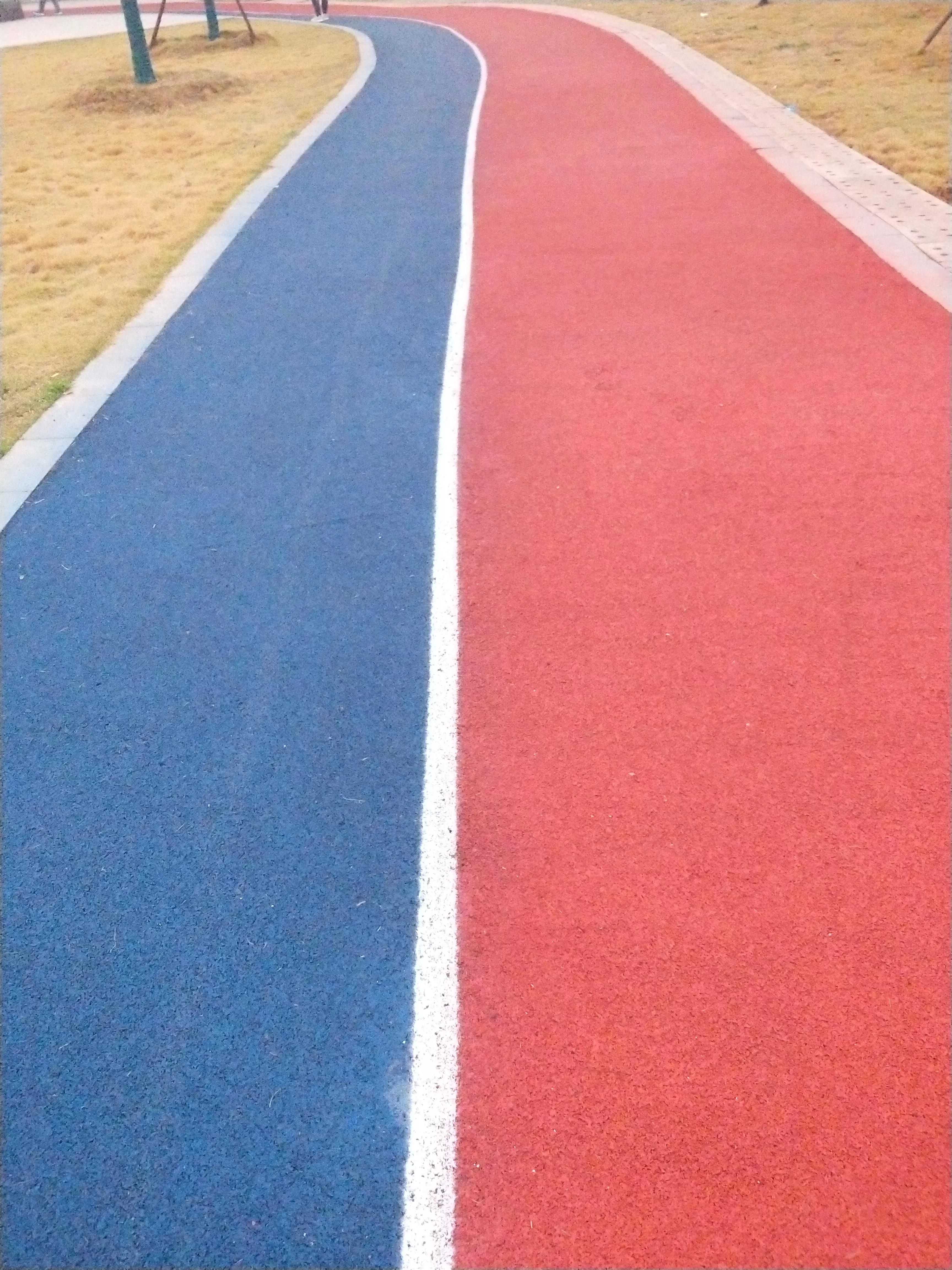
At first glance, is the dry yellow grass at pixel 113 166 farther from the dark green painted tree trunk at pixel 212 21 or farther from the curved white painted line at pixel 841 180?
the curved white painted line at pixel 841 180

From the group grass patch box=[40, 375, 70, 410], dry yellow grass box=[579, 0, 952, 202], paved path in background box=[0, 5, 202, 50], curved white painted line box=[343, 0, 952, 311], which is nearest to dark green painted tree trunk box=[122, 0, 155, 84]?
curved white painted line box=[343, 0, 952, 311]

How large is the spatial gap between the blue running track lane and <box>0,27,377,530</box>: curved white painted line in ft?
0.48

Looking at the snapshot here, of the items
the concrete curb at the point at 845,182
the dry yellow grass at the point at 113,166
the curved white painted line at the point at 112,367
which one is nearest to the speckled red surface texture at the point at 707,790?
the concrete curb at the point at 845,182

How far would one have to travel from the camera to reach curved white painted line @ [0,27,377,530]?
280 inches

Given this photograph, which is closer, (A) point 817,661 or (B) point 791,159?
(A) point 817,661

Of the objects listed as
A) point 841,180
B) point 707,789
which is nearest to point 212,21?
point 841,180

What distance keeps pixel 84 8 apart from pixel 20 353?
44.3 metres

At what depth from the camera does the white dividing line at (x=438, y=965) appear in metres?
3.10

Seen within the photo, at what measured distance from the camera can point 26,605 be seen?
5.84 meters

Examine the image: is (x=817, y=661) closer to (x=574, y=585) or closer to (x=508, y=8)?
(x=574, y=585)

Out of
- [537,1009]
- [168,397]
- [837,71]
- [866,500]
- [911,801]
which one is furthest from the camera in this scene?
[837,71]

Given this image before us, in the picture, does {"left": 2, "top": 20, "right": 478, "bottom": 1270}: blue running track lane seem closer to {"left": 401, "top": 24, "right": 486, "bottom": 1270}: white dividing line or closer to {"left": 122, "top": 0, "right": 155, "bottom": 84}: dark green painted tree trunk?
{"left": 401, "top": 24, "right": 486, "bottom": 1270}: white dividing line

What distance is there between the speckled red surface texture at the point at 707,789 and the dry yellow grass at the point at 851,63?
20.4ft

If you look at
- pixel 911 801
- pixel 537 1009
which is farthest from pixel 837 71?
pixel 537 1009
